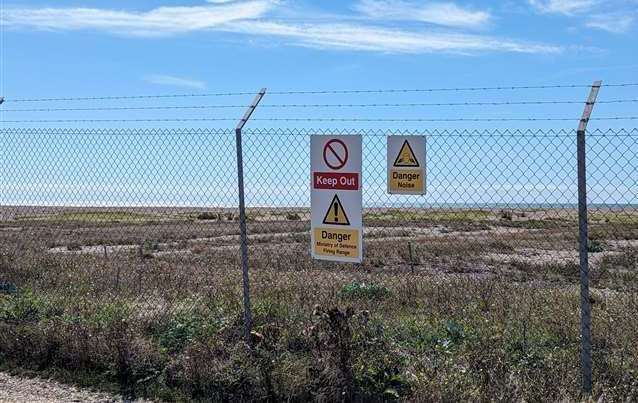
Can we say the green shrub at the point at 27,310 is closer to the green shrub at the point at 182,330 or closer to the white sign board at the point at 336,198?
the green shrub at the point at 182,330

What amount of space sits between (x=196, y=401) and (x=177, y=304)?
2.13 m

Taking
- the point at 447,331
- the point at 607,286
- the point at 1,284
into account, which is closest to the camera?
the point at 447,331

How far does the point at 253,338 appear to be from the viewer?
605 centimetres

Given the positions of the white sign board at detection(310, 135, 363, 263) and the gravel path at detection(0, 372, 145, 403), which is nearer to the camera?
the white sign board at detection(310, 135, 363, 263)

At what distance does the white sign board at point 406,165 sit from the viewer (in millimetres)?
5469

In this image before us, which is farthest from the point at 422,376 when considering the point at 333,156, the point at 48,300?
the point at 48,300

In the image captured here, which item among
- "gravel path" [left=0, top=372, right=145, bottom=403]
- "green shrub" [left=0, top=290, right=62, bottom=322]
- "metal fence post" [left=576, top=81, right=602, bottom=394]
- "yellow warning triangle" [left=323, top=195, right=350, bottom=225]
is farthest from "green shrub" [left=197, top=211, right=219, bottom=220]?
"metal fence post" [left=576, top=81, right=602, bottom=394]

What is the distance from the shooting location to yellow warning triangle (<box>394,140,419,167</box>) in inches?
216

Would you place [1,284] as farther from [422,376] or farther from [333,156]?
[422,376]

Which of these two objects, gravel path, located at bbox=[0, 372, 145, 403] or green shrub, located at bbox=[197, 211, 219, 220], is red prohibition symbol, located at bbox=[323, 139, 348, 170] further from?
green shrub, located at bbox=[197, 211, 219, 220]

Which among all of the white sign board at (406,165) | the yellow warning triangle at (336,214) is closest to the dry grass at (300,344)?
the yellow warning triangle at (336,214)

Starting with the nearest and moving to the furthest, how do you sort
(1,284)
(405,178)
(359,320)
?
(405,178) < (359,320) < (1,284)

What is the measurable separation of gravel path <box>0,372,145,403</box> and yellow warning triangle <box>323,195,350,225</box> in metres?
2.44

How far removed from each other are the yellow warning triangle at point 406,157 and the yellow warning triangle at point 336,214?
0.66 metres
